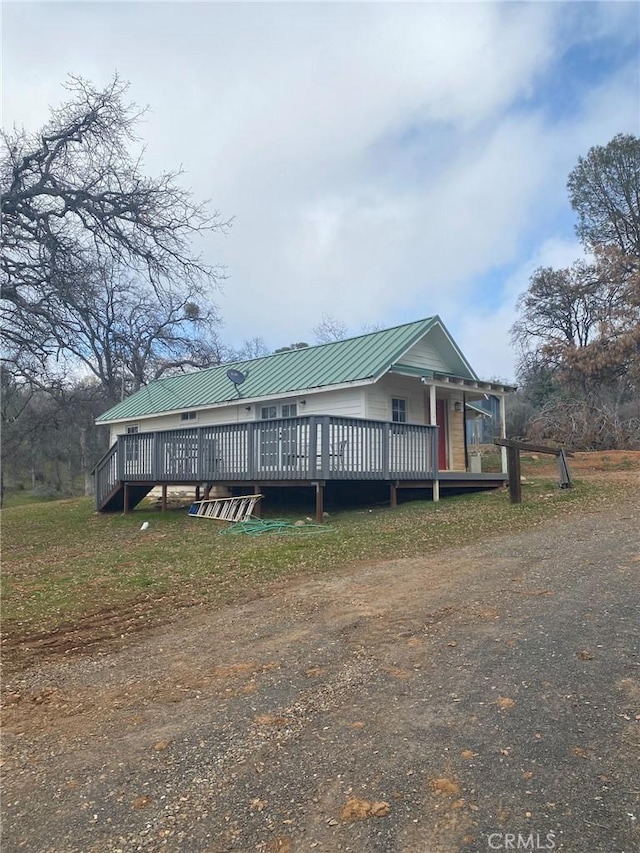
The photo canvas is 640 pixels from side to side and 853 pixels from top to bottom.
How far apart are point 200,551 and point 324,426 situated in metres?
3.56

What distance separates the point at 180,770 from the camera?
10.2ft

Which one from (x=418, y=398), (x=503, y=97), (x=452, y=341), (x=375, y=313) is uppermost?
Answer: (x=375, y=313)

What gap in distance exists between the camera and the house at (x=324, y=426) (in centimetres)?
1256

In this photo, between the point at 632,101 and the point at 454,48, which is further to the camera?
the point at 632,101

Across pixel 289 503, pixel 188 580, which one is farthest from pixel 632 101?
pixel 188 580

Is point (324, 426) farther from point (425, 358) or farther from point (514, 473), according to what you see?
point (425, 358)

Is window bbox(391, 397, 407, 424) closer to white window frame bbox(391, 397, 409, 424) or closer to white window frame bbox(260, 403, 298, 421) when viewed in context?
white window frame bbox(391, 397, 409, 424)

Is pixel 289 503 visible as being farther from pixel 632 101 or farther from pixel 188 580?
pixel 632 101

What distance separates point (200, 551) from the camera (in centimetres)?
977

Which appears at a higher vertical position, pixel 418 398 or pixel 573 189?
pixel 573 189

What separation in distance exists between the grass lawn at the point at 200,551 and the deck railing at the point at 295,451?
103 cm

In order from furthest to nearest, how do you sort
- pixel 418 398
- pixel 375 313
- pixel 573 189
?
pixel 375 313, pixel 573 189, pixel 418 398

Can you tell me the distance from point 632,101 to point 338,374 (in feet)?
29.6

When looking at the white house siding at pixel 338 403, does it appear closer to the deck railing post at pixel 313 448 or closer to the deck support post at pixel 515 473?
the deck railing post at pixel 313 448
